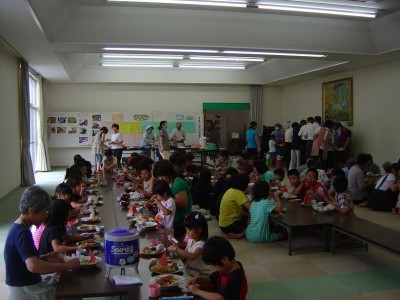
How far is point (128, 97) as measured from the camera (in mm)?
13820

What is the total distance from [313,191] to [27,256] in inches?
158

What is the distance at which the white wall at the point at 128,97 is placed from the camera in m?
13.4

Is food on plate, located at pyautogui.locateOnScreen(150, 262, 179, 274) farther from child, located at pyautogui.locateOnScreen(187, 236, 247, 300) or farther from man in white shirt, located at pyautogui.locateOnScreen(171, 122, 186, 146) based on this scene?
man in white shirt, located at pyautogui.locateOnScreen(171, 122, 186, 146)

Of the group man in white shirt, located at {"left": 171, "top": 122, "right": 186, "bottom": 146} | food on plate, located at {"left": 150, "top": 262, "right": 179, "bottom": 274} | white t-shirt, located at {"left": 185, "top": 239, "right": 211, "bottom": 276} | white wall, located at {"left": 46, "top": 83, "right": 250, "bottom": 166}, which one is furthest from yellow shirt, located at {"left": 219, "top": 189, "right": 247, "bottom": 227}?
white wall, located at {"left": 46, "top": 83, "right": 250, "bottom": 166}

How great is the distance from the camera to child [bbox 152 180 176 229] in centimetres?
347

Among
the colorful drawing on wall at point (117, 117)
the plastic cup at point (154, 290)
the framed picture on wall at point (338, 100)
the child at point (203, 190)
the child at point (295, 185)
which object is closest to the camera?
the plastic cup at point (154, 290)

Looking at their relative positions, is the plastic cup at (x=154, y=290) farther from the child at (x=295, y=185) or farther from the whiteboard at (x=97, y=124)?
the whiteboard at (x=97, y=124)

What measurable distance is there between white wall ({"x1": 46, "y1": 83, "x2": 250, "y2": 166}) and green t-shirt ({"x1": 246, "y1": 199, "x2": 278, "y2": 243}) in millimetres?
9557

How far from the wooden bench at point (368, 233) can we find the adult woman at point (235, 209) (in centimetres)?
110

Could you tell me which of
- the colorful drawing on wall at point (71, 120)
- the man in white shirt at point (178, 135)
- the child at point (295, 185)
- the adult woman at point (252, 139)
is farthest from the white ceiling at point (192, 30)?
the man in white shirt at point (178, 135)

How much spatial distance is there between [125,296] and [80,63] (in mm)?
10628

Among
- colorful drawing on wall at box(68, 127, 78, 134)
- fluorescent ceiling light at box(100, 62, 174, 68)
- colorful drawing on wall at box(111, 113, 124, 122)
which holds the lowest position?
colorful drawing on wall at box(68, 127, 78, 134)

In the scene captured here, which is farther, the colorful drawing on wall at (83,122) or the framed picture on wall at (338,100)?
the colorful drawing on wall at (83,122)

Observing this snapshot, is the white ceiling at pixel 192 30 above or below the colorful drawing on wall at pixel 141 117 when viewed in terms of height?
above
